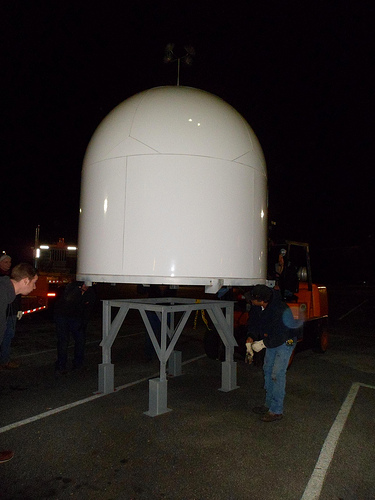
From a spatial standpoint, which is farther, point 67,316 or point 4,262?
point 4,262

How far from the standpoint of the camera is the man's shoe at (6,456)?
360cm

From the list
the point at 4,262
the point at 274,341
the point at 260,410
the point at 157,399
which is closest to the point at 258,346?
the point at 274,341

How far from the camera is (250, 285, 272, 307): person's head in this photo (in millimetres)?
4805

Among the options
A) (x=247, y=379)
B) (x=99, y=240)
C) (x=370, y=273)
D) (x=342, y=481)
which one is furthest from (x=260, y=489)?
(x=370, y=273)

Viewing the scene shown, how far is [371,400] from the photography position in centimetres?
575

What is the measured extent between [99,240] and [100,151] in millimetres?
1090

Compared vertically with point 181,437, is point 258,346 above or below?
above

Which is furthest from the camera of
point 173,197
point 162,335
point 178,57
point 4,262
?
point 4,262

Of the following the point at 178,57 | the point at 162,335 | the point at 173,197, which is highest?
the point at 178,57

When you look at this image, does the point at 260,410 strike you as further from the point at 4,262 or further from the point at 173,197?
the point at 4,262

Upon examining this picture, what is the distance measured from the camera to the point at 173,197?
13.9 feet

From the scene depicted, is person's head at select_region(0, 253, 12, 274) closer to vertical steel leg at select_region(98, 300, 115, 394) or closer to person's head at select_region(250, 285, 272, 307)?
vertical steel leg at select_region(98, 300, 115, 394)

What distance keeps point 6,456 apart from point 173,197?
3017 millimetres

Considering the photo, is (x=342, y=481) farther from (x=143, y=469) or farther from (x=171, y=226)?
(x=171, y=226)
